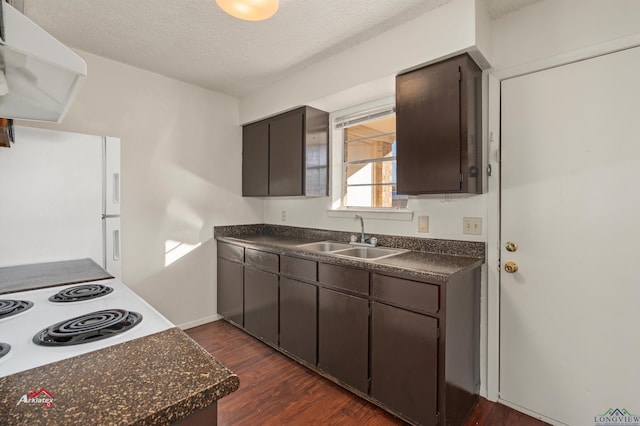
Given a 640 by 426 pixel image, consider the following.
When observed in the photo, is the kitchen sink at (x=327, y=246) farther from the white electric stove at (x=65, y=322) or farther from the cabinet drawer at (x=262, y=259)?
the white electric stove at (x=65, y=322)

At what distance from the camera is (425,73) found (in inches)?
79.7

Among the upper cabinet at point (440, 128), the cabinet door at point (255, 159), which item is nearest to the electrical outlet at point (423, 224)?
the upper cabinet at point (440, 128)

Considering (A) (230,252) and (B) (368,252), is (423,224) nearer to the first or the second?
(B) (368,252)

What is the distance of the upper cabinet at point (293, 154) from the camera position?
2910mm

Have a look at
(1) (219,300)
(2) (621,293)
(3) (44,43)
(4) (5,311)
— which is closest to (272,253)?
(1) (219,300)

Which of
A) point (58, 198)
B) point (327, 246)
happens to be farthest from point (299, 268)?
point (58, 198)

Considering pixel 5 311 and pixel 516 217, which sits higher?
pixel 516 217

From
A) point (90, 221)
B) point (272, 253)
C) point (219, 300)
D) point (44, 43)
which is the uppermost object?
point (44, 43)

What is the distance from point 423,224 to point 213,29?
82.8 inches

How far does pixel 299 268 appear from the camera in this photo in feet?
7.96

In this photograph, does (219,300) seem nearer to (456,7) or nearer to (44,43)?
(44,43)

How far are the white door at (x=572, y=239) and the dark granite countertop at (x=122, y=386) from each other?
1948mm

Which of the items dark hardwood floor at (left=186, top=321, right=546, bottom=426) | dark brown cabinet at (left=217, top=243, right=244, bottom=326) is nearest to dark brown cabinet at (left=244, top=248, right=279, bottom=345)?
dark brown cabinet at (left=217, top=243, right=244, bottom=326)

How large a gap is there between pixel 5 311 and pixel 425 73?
7.92 ft
